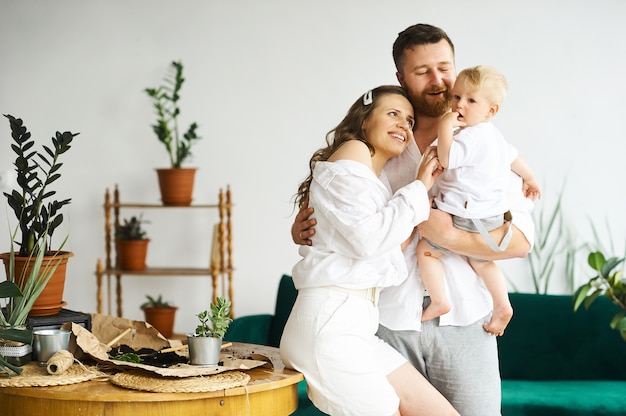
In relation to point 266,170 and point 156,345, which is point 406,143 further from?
point 266,170

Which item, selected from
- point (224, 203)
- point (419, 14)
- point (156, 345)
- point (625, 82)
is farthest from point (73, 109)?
point (625, 82)

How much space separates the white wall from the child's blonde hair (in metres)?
2.73

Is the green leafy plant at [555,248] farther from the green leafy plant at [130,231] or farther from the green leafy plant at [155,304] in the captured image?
the green leafy plant at [130,231]

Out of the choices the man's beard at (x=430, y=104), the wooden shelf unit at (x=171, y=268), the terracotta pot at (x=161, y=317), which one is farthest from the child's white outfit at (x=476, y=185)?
the terracotta pot at (x=161, y=317)

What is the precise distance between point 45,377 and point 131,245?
294 centimetres

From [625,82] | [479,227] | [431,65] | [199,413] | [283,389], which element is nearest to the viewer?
[199,413]

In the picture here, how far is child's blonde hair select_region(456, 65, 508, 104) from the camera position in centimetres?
211

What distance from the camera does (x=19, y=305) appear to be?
1.90 m

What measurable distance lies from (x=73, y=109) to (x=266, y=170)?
4.32 feet

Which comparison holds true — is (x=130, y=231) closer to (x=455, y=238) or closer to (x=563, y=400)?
(x=563, y=400)

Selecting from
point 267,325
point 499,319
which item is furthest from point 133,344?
point 267,325

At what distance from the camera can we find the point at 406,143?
6.92 feet

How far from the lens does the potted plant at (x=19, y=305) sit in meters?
1.79

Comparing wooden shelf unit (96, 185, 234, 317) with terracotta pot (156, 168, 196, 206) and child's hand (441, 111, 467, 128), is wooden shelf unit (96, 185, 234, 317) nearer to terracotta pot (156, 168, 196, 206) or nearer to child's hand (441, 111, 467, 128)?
terracotta pot (156, 168, 196, 206)
